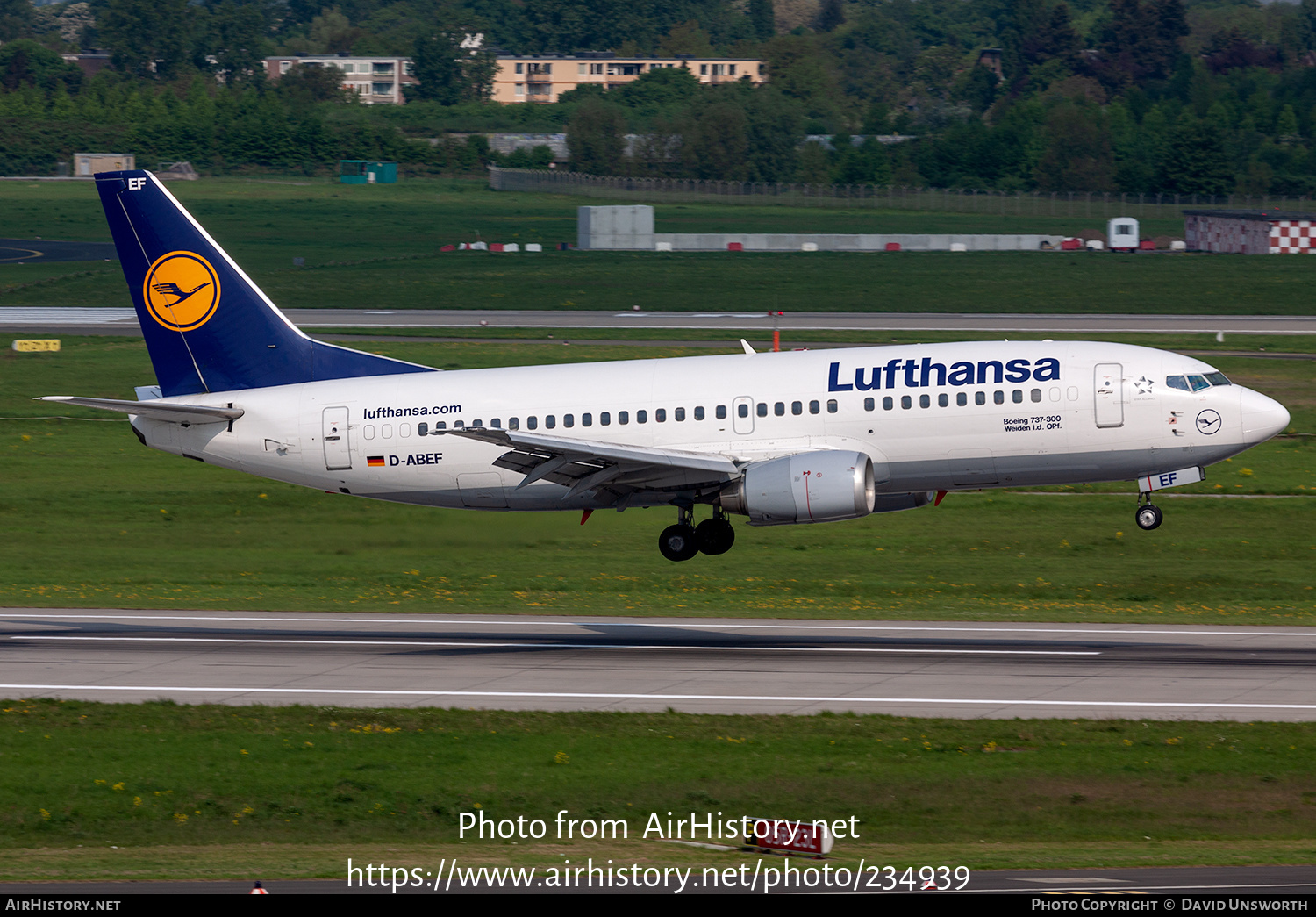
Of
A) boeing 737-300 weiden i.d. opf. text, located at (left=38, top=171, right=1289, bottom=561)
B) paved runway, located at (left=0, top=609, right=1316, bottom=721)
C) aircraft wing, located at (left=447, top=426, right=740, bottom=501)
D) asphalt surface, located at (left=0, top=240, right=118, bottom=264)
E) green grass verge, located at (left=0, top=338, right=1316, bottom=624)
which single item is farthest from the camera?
asphalt surface, located at (left=0, top=240, right=118, bottom=264)

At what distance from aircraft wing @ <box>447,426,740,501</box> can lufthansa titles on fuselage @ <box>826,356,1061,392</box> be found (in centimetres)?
429

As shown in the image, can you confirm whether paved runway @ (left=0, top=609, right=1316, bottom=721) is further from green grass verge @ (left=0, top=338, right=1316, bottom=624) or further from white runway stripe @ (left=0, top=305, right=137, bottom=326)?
white runway stripe @ (left=0, top=305, right=137, bottom=326)

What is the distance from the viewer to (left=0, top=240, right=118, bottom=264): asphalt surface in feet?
516

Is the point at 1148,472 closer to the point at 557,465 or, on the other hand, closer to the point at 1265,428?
the point at 1265,428

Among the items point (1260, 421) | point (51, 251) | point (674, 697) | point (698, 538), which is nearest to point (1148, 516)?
point (1260, 421)

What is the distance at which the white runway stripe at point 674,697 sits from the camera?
124 ft

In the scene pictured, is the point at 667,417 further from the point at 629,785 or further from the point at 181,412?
the point at 629,785

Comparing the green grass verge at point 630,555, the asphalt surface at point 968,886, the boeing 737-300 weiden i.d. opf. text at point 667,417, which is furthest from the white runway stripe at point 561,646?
the asphalt surface at point 968,886

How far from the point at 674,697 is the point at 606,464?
813 cm

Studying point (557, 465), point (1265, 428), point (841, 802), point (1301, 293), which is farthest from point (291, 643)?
point (1301, 293)

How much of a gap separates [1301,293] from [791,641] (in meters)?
91.4

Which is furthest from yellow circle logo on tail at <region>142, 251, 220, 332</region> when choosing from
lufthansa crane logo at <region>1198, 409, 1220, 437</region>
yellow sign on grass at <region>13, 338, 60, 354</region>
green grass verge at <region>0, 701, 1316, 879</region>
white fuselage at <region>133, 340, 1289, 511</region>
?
yellow sign on grass at <region>13, 338, 60, 354</region>

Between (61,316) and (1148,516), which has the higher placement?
(1148,516)

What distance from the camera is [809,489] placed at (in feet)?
141
